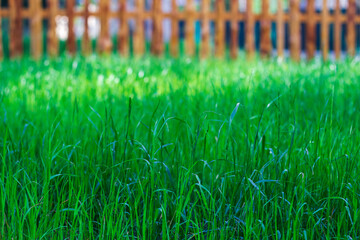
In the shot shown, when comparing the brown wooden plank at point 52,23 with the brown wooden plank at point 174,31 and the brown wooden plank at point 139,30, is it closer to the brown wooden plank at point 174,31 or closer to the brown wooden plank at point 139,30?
the brown wooden plank at point 139,30

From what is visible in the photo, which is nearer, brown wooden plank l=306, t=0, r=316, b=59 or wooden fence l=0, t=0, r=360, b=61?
wooden fence l=0, t=0, r=360, b=61

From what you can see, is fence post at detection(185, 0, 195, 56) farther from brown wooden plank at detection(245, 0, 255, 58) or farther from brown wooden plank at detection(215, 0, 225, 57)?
brown wooden plank at detection(245, 0, 255, 58)

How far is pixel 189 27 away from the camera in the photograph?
7031 mm

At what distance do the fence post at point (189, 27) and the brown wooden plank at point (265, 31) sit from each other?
38.5 inches

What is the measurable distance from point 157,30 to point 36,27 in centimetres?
168

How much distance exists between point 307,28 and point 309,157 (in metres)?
5.84

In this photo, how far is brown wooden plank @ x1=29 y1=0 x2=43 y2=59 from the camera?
270 inches

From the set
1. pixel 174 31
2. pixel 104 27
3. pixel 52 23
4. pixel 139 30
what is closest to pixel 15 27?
pixel 52 23

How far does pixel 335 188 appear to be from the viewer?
5.32 feet

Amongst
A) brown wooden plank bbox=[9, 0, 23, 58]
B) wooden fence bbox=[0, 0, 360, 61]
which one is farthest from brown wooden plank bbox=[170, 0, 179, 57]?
brown wooden plank bbox=[9, 0, 23, 58]

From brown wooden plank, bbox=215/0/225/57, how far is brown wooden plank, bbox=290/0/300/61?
0.97 meters

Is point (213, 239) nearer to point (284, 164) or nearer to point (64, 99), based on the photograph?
point (284, 164)

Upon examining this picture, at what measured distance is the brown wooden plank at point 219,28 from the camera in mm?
7090

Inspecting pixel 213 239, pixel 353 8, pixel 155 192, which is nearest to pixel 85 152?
pixel 155 192
